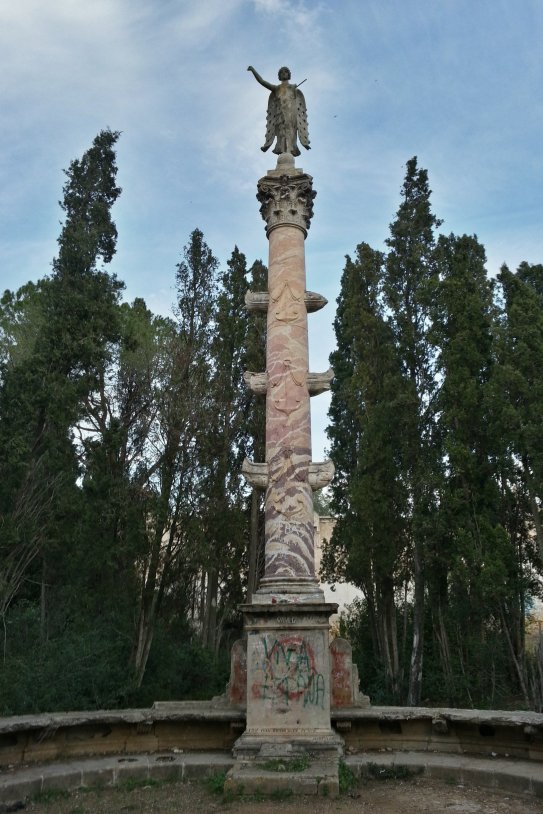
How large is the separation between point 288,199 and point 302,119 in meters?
2.08

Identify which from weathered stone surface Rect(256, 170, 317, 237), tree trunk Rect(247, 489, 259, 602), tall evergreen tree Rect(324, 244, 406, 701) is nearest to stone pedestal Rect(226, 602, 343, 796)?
weathered stone surface Rect(256, 170, 317, 237)

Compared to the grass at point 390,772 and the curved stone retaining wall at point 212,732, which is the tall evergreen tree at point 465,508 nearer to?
the curved stone retaining wall at point 212,732

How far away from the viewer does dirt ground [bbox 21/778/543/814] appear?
6.32m

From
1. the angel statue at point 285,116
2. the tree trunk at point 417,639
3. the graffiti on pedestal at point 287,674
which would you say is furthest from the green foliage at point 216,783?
the angel statue at point 285,116

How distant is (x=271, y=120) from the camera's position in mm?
12000

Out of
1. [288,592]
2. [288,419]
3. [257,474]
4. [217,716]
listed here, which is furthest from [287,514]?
[217,716]

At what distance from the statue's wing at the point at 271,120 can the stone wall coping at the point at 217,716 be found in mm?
9348

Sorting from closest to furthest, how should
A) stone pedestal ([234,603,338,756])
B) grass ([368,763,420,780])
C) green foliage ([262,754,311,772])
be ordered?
green foliage ([262,754,311,772]) < grass ([368,763,420,780]) < stone pedestal ([234,603,338,756])

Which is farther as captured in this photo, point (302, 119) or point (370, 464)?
point (370, 464)

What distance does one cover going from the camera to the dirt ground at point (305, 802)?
249 inches

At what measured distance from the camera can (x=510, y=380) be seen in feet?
48.2

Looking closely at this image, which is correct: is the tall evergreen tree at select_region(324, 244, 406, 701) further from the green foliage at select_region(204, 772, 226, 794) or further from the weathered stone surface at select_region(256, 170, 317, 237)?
the green foliage at select_region(204, 772, 226, 794)

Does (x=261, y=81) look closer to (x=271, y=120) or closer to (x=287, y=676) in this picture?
(x=271, y=120)

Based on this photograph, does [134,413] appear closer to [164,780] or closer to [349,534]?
[349,534]
